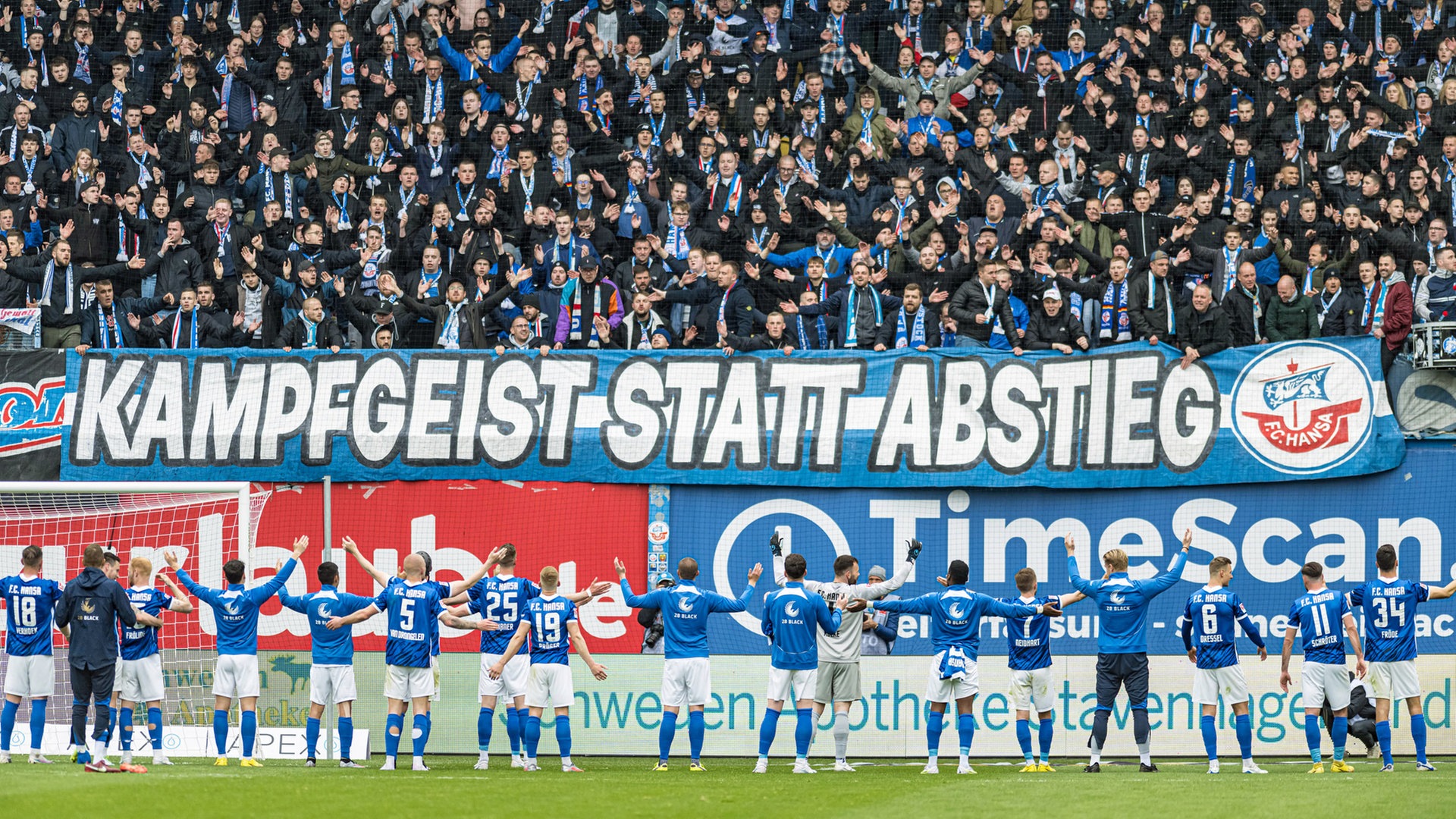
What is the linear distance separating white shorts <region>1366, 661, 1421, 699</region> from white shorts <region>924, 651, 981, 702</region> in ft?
12.9

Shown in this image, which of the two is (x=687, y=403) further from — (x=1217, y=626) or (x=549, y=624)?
(x=1217, y=626)

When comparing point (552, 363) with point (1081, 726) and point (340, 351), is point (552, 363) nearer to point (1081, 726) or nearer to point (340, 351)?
point (340, 351)

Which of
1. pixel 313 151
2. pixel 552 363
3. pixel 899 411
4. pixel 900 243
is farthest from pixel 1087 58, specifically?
pixel 313 151

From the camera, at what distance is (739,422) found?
60.3 ft

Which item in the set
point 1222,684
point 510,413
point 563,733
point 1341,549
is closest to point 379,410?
point 510,413

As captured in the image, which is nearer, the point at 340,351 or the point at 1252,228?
the point at 340,351

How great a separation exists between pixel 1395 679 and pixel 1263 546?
2318mm

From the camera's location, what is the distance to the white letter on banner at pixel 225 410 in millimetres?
18547

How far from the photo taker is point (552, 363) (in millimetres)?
18703

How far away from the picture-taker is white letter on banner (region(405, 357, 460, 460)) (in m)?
18.5

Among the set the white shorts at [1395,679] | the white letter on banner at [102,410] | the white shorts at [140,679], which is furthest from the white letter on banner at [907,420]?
the white letter on banner at [102,410]

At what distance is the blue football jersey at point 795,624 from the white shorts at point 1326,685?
464cm

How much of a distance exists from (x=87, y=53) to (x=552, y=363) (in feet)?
30.9

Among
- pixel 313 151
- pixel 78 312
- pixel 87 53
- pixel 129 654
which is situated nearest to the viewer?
pixel 129 654
